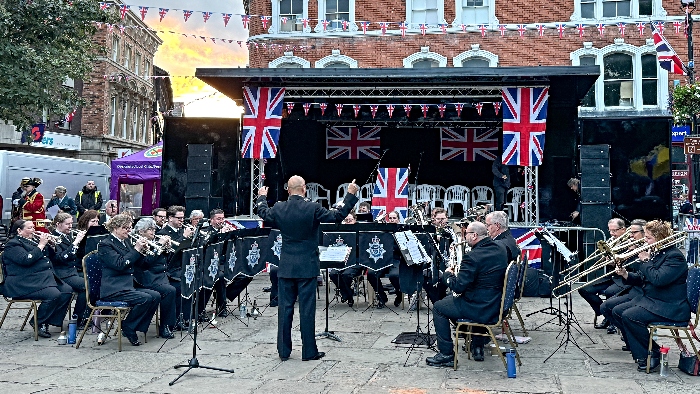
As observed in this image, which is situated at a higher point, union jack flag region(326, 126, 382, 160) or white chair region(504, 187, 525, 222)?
union jack flag region(326, 126, 382, 160)

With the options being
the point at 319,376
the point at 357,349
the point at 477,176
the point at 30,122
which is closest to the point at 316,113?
the point at 477,176

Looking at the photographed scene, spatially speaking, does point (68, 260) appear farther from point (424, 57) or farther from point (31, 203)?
point (424, 57)

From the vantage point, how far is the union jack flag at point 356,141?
20.4 metres

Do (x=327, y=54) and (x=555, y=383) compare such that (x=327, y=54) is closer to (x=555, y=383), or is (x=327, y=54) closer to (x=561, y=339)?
(x=561, y=339)

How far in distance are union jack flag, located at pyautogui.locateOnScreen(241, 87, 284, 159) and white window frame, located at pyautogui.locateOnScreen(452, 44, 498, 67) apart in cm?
955

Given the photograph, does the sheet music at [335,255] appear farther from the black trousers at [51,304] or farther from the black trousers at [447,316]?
the black trousers at [51,304]

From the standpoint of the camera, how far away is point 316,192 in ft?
66.2

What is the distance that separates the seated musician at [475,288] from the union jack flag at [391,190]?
963 cm

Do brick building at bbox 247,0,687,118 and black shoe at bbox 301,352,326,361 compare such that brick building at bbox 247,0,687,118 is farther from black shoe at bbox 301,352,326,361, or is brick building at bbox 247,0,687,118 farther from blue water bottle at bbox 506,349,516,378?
blue water bottle at bbox 506,349,516,378

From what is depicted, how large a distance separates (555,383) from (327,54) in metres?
19.6

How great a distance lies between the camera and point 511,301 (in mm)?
7164

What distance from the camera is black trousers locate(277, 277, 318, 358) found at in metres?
7.34

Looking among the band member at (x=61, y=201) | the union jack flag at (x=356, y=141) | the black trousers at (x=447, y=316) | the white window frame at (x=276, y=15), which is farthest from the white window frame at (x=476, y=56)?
the black trousers at (x=447, y=316)

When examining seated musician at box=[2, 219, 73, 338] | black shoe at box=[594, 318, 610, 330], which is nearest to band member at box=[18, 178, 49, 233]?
seated musician at box=[2, 219, 73, 338]
